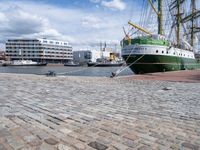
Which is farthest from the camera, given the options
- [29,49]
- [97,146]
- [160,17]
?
[29,49]

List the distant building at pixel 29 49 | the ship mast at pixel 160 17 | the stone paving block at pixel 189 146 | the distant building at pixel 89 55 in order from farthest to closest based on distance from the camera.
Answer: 1. the distant building at pixel 89 55
2. the distant building at pixel 29 49
3. the ship mast at pixel 160 17
4. the stone paving block at pixel 189 146

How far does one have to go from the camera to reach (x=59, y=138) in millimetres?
3586

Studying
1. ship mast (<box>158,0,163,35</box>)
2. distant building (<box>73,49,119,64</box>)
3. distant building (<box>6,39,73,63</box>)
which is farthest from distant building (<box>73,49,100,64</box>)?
ship mast (<box>158,0,163,35</box>)

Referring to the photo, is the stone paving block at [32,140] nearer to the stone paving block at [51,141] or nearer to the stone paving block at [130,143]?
the stone paving block at [51,141]

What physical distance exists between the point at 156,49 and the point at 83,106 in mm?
21834

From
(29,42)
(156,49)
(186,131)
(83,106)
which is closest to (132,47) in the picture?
(156,49)

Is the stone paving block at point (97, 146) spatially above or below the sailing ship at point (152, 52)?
below

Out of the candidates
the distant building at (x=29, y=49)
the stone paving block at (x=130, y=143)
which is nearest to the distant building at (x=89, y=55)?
the distant building at (x=29, y=49)

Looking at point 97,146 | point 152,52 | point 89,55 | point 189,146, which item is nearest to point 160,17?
point 152,52

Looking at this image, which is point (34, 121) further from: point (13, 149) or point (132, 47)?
point (132, 47)

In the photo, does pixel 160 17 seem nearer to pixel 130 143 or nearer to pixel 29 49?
pixel 130 143

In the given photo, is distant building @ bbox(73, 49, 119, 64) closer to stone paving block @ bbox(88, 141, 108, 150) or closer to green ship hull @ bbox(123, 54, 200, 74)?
green ship hull @ bbox(123, 54, 200, 74)

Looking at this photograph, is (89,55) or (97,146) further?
(89,55)

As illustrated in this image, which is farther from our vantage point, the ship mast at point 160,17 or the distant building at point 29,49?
the distant building at point 29,49
